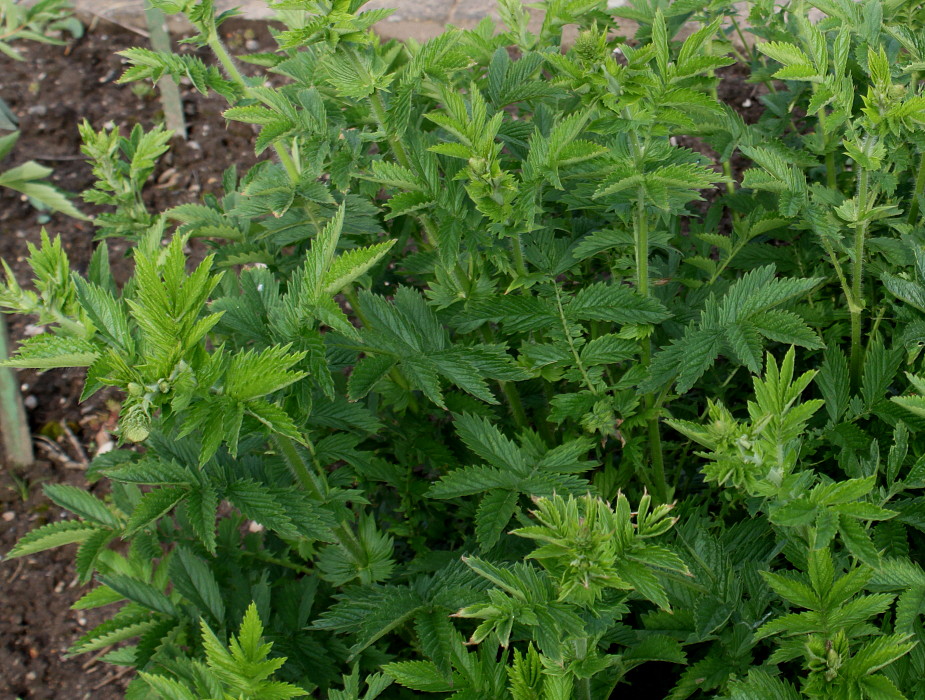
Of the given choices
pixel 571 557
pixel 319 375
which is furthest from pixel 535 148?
pixel 571 557

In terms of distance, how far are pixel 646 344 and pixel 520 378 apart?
309 millimetres

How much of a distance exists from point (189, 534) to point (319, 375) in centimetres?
77

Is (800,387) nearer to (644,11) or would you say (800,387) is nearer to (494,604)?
(494,604)

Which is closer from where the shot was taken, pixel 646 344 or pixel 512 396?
pixel 646 344

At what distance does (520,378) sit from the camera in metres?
1.54

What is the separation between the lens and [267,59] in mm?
1941

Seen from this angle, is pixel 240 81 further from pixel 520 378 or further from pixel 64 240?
pixel 64 240

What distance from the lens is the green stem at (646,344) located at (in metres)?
1.56

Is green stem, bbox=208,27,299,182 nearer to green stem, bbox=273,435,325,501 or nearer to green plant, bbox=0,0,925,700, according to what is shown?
green plant, bbox=0,0,925,700

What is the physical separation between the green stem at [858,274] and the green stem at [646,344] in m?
0.37

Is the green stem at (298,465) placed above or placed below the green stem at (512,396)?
above

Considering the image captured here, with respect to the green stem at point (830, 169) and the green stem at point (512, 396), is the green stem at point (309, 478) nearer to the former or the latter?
the green stem at point (512, 396)

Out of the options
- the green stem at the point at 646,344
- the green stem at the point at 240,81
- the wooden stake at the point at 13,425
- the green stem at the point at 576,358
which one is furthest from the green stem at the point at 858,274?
the wooden stake at the point at 13,425

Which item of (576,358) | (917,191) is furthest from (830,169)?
(576,358)
